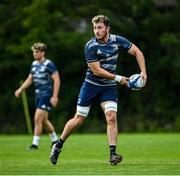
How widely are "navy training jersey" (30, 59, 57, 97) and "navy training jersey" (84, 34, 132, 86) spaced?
17.8 ft

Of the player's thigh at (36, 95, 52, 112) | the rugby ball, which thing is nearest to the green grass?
the rugby ball

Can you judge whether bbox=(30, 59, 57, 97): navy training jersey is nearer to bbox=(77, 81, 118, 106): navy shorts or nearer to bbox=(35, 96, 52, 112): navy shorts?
bbox=(35, 96, 52, 112): navy shorts

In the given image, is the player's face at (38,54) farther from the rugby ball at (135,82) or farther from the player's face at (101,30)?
the rugby ball at (135,82)

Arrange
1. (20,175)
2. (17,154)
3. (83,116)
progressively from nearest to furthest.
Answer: (20,175)
(83,116)
(17,154)

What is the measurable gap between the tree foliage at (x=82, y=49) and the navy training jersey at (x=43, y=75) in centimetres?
1458

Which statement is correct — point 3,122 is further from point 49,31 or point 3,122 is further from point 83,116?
point 83,116

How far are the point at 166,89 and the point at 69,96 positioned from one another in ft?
13.2

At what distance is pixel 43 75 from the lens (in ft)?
56.9

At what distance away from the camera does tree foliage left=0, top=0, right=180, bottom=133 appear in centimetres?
3250

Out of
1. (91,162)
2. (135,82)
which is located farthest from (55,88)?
(135,82)

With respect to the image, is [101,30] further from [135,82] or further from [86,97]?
[86,97]

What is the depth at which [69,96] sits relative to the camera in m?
33.3

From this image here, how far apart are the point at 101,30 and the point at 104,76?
66 centimetres

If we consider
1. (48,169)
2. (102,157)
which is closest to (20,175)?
(48,169)
